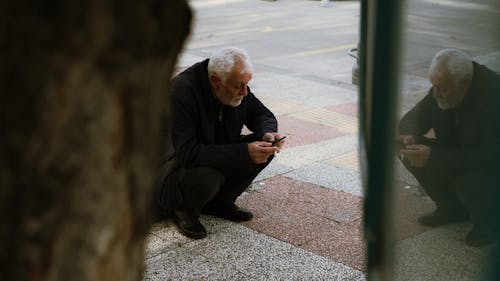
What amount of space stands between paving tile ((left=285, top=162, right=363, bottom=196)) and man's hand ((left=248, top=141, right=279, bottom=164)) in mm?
1097

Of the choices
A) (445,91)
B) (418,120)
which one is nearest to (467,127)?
(445,91)

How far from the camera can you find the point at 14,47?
94 cm

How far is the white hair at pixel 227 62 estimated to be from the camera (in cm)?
412

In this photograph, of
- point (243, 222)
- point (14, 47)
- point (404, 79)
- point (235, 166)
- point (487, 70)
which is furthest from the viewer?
point (243, 222)

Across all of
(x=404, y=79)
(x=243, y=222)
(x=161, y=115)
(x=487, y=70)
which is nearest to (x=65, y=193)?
(x=161, y=115)

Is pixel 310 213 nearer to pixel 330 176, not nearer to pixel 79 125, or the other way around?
pixel 330 176

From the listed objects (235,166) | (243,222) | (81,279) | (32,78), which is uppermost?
(32,78)

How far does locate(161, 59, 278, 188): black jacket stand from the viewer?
4094mm

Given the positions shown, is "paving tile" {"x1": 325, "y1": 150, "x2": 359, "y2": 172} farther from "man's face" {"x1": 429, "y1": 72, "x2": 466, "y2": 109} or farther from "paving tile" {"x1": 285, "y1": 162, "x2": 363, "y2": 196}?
"man's face" {"x1": 429, "y1": 72, "x2": 466, "y2": 109}

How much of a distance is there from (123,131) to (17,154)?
147 mm

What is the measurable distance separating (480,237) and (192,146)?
280cm

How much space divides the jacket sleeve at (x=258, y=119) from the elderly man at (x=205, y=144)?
0.11m

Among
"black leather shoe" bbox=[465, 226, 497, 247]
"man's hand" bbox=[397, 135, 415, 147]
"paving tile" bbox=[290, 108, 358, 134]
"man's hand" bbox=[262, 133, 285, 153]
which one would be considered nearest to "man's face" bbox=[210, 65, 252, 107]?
"man's hand" bbox=[262, 133, 285, 153]

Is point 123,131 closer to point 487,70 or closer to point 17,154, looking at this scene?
point 17,154
